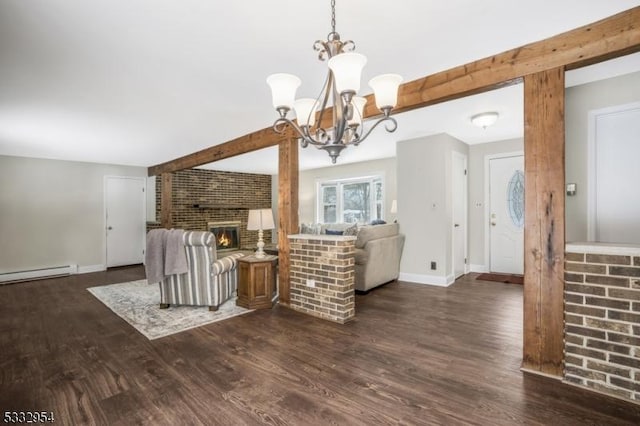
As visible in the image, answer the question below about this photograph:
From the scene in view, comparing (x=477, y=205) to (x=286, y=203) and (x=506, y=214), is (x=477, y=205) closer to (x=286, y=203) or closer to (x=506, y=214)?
(x=506, y=214)

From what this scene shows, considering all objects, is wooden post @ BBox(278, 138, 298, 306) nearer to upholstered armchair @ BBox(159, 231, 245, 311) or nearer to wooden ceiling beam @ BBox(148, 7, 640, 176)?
upholstered armchair @ BBox(159, 231, 245, 311)

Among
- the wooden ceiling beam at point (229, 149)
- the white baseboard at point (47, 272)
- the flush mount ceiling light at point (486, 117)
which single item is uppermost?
the flush mount ceiling light at point (486, 117)

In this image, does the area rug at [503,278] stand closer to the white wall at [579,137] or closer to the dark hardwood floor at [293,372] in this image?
the dark hardwood floor at [293,372]

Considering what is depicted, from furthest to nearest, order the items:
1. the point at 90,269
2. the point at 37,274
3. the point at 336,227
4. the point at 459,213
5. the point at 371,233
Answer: the point at 336,227
the point at 90,269
the point at 37,274
the point at 459,213
the point at 371,233

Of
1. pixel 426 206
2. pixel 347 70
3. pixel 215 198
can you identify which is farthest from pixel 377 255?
pixel 215 198

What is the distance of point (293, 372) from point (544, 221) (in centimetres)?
204

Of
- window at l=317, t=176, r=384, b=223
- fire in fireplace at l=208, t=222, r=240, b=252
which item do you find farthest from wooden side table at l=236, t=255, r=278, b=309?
fire in fireplace at l=208, t=222, r=240, b=252

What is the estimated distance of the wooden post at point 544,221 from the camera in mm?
2012

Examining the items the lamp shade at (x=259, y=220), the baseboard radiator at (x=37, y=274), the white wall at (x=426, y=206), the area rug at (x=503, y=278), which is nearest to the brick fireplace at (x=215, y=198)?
the baseboard radiator at (x=37, y=274)

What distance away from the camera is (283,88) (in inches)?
71.3

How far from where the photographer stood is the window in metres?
7.05

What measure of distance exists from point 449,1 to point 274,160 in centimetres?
547

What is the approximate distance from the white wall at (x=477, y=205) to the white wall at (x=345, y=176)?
5.09 feet

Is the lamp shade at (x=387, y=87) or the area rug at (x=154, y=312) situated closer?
the lamp shade at (x=387, y=87)
